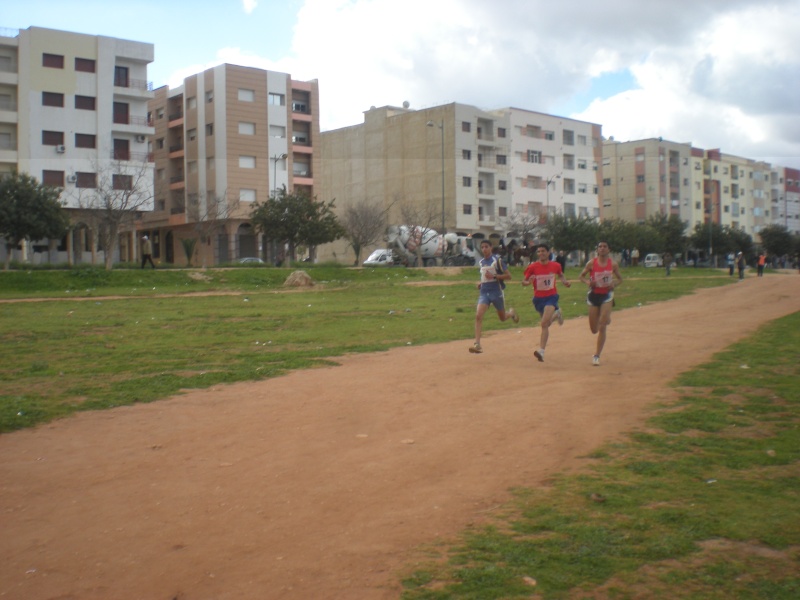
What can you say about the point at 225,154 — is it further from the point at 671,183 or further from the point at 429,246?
the point at 671,183

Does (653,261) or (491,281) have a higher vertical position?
(653,261)

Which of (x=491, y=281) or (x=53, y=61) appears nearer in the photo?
(x=491, y=281)

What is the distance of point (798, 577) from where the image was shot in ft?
15.0

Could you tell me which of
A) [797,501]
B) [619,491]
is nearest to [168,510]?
[619,491]

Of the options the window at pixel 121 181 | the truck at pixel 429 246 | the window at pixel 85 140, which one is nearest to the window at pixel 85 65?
the window at pixel 85 140

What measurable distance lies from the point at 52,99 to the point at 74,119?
5.64ft

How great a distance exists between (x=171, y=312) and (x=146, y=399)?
40.1 feet

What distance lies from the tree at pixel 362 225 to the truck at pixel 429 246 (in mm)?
5892

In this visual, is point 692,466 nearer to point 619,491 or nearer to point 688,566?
point 619,491

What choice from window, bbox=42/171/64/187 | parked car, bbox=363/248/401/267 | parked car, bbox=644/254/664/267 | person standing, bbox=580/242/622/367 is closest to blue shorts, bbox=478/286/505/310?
person standing, bbox=580/242/622/367

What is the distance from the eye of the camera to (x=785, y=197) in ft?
413

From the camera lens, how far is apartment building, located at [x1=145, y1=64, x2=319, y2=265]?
61938 millimetres

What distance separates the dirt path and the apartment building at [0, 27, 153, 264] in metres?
43.7

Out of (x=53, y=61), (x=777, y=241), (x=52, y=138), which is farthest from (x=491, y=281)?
(x=777, y=241)
